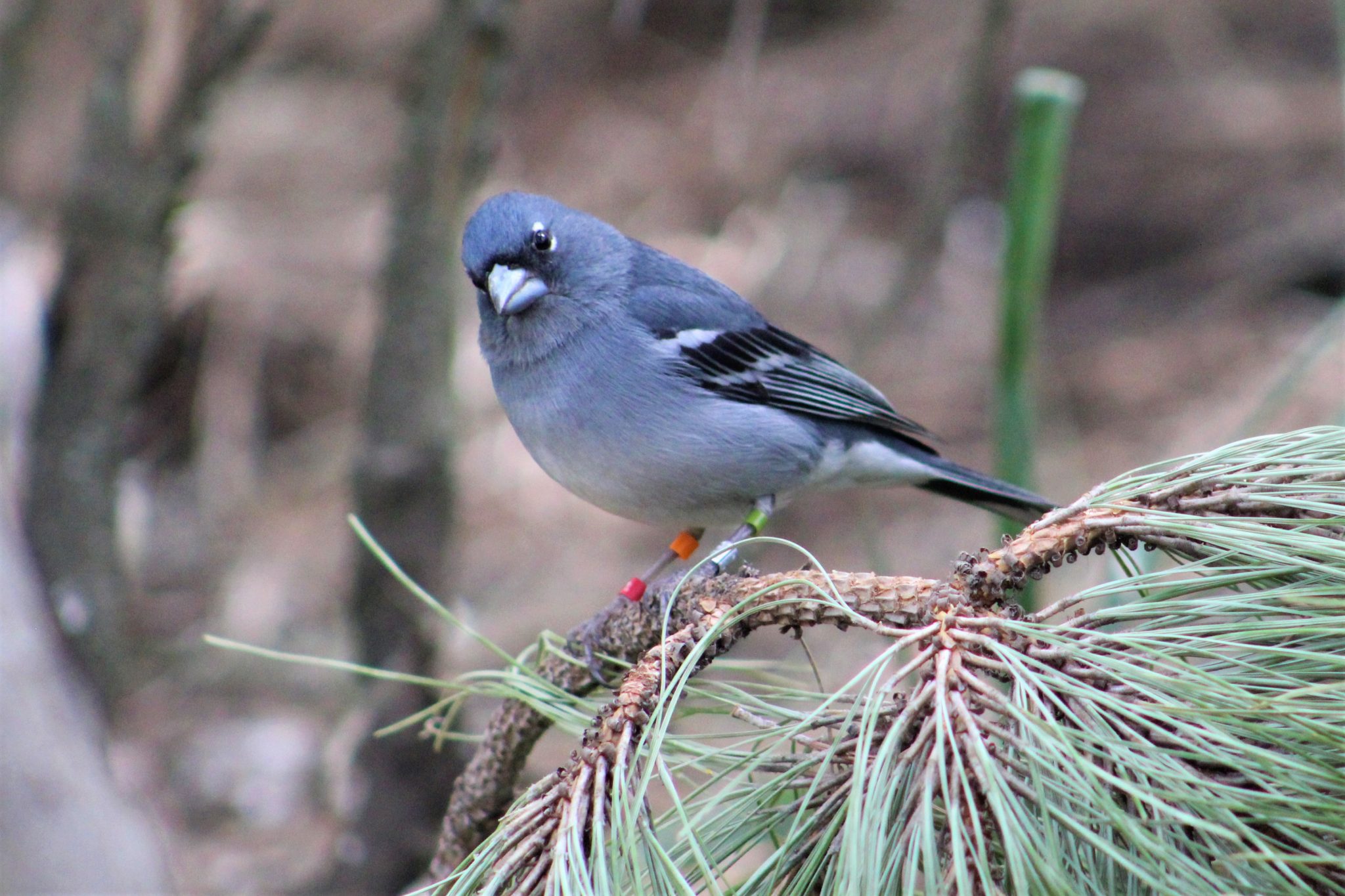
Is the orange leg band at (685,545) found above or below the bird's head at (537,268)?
below

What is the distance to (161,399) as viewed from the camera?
257 inches

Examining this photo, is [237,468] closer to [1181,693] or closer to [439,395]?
[439,395]

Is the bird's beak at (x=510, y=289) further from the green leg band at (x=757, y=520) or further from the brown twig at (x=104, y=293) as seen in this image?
the brown twig at (x=104, y=293)

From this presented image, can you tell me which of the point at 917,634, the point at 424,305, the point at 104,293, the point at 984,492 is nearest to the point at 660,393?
the point at 984,492

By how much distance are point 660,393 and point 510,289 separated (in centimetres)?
44

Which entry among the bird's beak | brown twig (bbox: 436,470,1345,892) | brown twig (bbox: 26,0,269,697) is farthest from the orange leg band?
brown twig (bbox: 26,0,269,697)

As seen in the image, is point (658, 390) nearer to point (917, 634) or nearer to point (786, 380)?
point (786, 380)

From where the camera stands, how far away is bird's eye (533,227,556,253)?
2.80 m

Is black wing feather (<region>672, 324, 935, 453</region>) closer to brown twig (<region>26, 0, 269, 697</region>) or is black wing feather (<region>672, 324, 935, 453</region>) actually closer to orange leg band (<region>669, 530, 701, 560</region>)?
orange leg band (<region>669, 530, 701, 560</region>)

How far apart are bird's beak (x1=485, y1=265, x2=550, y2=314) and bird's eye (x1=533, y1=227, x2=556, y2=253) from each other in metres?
0.07

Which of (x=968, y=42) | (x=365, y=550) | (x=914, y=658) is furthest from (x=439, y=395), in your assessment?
(x=914, y=658)

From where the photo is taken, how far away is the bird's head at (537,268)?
2719 millimetres

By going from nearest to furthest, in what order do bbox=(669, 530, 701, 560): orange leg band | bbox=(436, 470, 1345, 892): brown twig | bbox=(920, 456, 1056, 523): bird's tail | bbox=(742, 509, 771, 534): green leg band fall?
bbox=(436, 470, 1345, 892): brown twig, bbox=(920, 456, 1056, 523): bird's tail, bbox=(742, 509, 771, 534): green leg band, bbox=(669, 530, 701, 560): orange leg band

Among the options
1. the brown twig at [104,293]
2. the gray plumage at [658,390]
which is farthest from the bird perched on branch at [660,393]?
the brown twig at [104,293]
